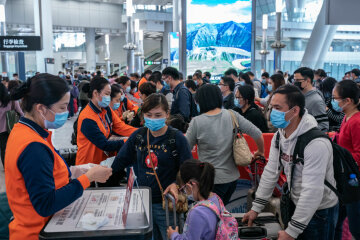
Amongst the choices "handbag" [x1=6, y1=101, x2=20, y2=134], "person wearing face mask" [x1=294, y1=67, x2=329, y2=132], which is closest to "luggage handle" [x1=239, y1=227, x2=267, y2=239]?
"person wearing face mask" [x1=294, y1=67, x2=329, y2=132]

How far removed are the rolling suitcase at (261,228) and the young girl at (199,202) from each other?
398mm

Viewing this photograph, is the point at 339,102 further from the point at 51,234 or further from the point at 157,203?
the point at 51,234

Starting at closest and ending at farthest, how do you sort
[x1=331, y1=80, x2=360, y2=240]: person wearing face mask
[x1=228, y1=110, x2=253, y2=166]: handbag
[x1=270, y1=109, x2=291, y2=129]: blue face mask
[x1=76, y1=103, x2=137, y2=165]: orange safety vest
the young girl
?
the young girl
[x1=270, y1=109, x2=291, y2=129]: blue face mask
[x1=331, y1=80, x2=360, y2=240]: person wearing face mask
[x1=228, y1=110, x2=253, y2=166]: handbag
[x1=76, y1=103, x2=137, y2=165]: orange safety vest

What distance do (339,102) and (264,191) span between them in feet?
4.30

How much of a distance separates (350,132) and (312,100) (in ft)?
5.16

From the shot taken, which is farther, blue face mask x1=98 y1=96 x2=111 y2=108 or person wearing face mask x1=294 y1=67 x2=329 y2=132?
person wearing face mask x1=294 y1=67 x2=329 y2=132

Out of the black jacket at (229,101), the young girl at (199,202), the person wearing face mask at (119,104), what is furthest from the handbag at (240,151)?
the black jacket at (229,101)

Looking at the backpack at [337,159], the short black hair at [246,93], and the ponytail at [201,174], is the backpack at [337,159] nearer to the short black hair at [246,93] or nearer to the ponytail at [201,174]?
the ponytail at [201,174]

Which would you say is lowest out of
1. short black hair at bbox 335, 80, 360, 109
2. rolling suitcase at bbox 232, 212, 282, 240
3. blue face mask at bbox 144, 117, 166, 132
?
rolling suitcase at bbox 232, 212, 282, 240

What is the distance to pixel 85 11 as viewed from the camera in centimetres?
2886

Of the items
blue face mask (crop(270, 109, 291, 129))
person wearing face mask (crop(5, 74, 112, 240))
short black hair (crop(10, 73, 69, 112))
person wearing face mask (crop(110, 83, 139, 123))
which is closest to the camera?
person wearing face mask (crop(5, 74, 112, 240))

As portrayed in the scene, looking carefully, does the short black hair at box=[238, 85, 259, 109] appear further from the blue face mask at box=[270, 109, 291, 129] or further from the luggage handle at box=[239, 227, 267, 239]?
the luggage handle at box=[239, 227, 267, 239]

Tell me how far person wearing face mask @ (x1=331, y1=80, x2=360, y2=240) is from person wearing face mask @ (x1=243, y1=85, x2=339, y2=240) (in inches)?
31.5

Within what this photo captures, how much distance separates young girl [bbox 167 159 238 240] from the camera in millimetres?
1803
